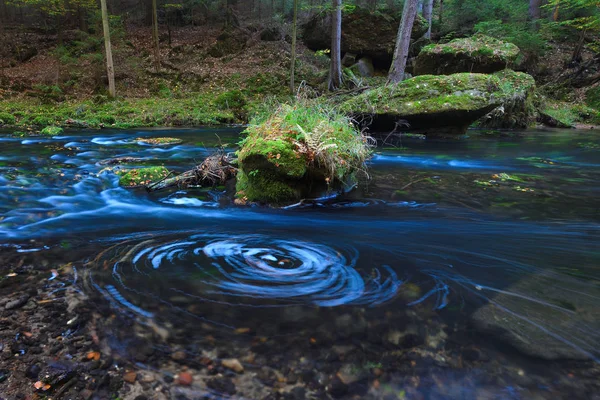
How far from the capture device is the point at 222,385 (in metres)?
2.13

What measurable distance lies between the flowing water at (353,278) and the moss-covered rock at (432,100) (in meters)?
4.76

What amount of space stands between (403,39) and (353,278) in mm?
13303

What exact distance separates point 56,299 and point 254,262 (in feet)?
5.65

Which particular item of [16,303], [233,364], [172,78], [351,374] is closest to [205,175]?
[16,303]

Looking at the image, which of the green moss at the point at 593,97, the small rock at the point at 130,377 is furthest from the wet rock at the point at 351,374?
the green moss at the point at 593,97

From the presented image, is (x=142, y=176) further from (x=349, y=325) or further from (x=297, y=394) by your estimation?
(x=297, y=394)

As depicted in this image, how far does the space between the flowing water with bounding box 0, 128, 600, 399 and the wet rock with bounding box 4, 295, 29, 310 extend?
A: 1.42ft

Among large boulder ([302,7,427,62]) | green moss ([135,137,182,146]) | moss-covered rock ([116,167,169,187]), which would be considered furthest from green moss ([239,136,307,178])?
large boulder ([302,7,427,62])

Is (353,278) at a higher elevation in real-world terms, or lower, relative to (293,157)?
lower

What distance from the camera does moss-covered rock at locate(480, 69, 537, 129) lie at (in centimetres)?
1409

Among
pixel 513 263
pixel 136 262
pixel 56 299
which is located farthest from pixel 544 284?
pixel 56 299

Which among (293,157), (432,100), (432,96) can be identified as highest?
(432,96)

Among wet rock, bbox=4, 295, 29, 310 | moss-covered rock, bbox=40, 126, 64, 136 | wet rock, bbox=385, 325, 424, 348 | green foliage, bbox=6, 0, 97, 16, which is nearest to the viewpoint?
wet rock, bbox=385, 325, 424, 348

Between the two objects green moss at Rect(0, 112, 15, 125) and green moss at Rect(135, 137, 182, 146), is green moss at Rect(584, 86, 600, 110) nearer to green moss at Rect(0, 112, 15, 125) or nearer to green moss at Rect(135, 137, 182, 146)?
green moss at Rect(135, 137, 182, 146)
